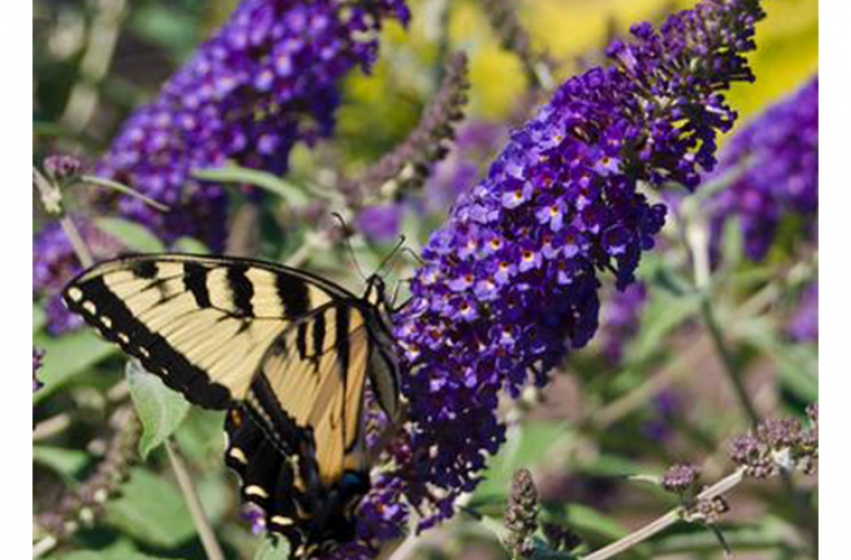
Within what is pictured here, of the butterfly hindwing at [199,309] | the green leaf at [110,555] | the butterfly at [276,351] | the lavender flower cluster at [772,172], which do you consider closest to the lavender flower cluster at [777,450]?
the butterfly at [276,351]

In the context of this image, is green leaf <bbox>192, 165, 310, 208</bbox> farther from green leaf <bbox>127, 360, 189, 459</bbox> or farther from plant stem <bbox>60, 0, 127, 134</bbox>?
plant stem <bbox>60, 0, 127, 134</bbox>

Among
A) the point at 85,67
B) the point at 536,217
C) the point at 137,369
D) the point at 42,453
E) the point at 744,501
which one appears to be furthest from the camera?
the point at 744,501

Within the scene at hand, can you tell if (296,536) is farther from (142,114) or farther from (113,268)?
(142,114)

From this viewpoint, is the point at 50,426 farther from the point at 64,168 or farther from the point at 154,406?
the point at 154,406

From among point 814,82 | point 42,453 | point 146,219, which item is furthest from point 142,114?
point 814,82

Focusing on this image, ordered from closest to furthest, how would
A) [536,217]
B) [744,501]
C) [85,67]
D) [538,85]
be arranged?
[536,217] → [538,85] → [85,67] → [744,501]

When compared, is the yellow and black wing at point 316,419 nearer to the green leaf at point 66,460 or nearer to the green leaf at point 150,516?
the green leaf at point 150,516
